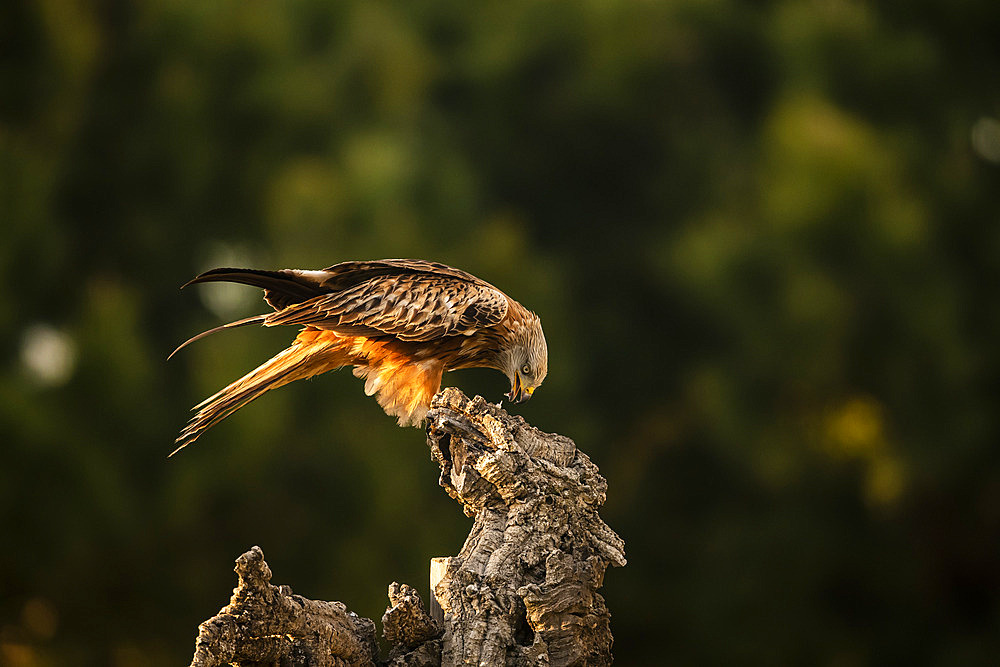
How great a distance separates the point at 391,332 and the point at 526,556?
23.5 inches

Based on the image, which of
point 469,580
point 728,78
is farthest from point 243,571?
point 728,78

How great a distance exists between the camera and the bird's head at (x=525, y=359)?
2.26m

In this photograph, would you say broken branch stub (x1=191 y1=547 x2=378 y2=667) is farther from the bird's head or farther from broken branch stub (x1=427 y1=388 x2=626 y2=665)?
the bird's head

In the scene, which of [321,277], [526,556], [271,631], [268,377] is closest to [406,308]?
[321,277]

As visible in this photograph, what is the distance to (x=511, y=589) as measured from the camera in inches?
70.0

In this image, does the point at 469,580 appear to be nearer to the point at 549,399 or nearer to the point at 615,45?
the point at 549,399

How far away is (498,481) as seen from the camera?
185cm

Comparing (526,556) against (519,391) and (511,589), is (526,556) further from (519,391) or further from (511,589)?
(519,391)

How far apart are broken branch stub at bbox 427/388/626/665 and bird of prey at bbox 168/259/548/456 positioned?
0.26 metres

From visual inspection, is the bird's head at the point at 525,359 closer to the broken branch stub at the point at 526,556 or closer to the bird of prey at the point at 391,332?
the bird of prey at the point at 391,332

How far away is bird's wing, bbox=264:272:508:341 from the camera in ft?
6.74

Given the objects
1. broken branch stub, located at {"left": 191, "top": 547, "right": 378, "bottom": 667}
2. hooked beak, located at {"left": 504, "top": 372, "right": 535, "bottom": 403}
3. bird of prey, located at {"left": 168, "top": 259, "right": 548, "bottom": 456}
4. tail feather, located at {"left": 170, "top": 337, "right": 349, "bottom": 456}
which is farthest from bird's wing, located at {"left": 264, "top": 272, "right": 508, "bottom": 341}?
broken branch stub, located at {"left": 191, "top": 547, "right": 378, "bottom": 667}

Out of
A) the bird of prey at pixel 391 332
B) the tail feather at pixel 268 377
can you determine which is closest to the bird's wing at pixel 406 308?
the bird of prey at pixel 391 332

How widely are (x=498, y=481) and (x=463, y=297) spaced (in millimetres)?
510
